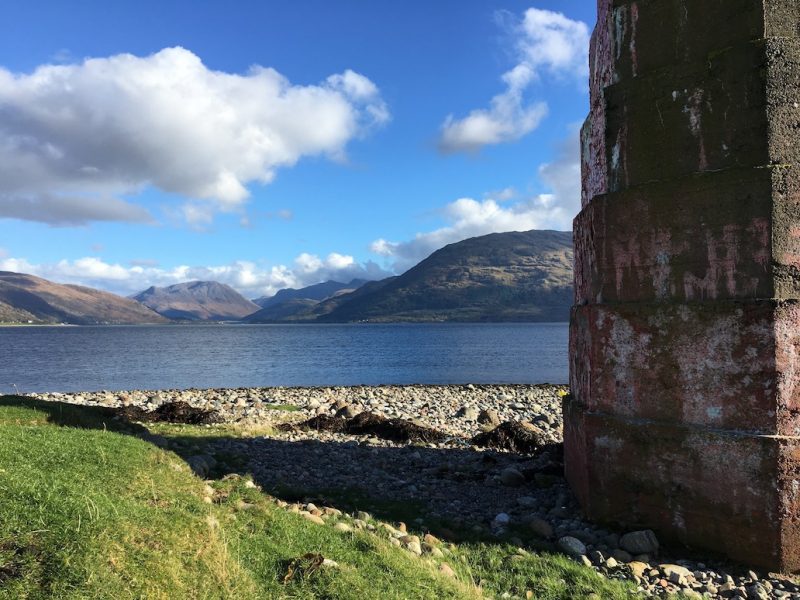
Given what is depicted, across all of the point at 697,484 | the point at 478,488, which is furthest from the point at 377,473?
the point at 697,484

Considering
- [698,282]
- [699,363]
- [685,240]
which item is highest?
[685,240]

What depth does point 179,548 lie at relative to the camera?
565 centimetres

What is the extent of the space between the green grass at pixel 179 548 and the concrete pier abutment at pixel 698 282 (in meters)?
2.04

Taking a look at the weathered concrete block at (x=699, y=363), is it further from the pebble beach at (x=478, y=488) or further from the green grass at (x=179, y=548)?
the green grass at (x=179, y=548)

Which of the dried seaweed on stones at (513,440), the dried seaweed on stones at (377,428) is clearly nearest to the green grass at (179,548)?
the dried seaweed on stones at (513,440)

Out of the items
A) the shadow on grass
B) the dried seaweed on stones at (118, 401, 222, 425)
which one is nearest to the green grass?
the shadow on grass

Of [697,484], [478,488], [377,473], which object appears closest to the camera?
[697,484]

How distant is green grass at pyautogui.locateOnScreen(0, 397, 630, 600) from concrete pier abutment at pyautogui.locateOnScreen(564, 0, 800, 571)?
2.04 m

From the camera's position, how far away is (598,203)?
9023mm

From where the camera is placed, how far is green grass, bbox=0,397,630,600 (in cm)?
495

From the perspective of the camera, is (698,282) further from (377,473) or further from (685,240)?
(377,473)

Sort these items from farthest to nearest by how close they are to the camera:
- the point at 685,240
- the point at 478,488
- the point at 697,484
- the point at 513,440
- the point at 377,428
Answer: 1. the point at 377,428
2. the point at 513,440
3. the point at 478,488
4. the point at 685,240
5. the point at 697,484

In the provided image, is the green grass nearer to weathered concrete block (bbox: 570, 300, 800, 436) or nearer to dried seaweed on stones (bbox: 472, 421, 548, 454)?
weathered concrete block (bbox: 570, 300, 800, 436)

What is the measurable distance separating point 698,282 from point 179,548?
Answer: 23.8 ft
